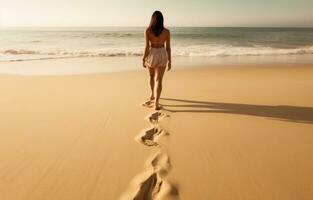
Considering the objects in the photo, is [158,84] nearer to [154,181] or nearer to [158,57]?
[158,57]

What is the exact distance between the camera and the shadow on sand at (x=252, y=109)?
16.7 ft

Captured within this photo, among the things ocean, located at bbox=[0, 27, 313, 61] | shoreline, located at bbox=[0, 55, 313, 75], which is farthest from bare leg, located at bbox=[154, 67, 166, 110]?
ocean, located at bbox=[0, 27, 313, 61]

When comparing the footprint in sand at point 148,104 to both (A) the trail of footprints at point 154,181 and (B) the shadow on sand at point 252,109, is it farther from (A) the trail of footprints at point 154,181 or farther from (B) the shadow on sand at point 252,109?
(A) the trail of footprints at point 154,181

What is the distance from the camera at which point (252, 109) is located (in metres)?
5.57

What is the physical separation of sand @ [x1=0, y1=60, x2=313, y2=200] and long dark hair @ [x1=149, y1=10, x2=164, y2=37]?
1.31m

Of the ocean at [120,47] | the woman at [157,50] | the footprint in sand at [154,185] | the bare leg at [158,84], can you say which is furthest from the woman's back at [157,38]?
the ocean at [120,47]

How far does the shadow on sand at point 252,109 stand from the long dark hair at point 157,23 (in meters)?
1.30

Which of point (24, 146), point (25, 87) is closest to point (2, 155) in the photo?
point (24, 146)

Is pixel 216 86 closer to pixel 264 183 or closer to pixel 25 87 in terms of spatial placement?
pixel 25 87

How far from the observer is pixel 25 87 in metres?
7.41

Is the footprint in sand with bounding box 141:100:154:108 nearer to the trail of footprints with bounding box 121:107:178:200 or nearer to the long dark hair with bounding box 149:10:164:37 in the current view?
the long dark hair with bounding box 149:10:164:37

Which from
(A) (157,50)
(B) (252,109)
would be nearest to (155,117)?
(A) (157,50)

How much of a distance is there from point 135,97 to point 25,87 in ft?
8.94

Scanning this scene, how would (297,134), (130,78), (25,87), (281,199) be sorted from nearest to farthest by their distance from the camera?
(281,199), (297,134), (25,87), (130,78)
